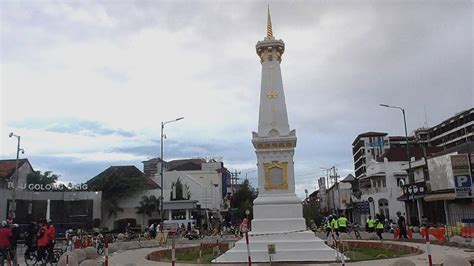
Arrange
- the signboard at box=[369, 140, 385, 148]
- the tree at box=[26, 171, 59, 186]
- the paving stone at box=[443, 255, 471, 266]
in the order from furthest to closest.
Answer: the signboard at box=[369, 140, 385, 148] < the tree at box=[26, 171, 59, 186] < the paving stone at box=[443, 255, 471, 266]

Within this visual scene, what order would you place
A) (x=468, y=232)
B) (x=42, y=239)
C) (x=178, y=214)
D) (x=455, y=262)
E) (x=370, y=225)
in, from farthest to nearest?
(x=178, y=214)
(x=370, y=225)
(x=468, y=232)
(x=42, y=239)
(x=455, y=262)

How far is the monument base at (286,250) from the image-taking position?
19.0 m

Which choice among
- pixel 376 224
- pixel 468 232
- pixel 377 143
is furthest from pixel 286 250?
pixel 377 143

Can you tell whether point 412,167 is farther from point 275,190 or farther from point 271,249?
point 271,249

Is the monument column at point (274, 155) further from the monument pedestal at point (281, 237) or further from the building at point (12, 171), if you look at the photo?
the building at point (12, 171)

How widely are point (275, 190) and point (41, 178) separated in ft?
150

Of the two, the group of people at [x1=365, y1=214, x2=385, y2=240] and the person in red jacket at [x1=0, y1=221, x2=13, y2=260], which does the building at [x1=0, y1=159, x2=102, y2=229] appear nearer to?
the person in red jacket at [x1=0, y1=221, x2=13, y2=260]

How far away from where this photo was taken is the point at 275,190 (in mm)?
21406

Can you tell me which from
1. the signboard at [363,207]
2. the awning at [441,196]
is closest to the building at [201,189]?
the signboard at [363,207]

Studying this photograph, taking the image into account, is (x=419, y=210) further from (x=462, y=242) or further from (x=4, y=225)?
(x=4, y=225)

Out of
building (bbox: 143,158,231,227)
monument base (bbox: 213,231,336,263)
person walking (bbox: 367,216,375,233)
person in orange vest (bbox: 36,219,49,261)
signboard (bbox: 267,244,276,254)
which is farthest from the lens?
building (bbox: 143,158,231,227)

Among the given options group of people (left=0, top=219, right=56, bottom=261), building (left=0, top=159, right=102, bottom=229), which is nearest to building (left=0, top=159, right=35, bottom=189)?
building (left=0, top=159, right=102, bottom=229)

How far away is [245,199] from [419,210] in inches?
1339

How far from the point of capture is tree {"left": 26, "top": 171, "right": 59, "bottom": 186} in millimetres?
57438
